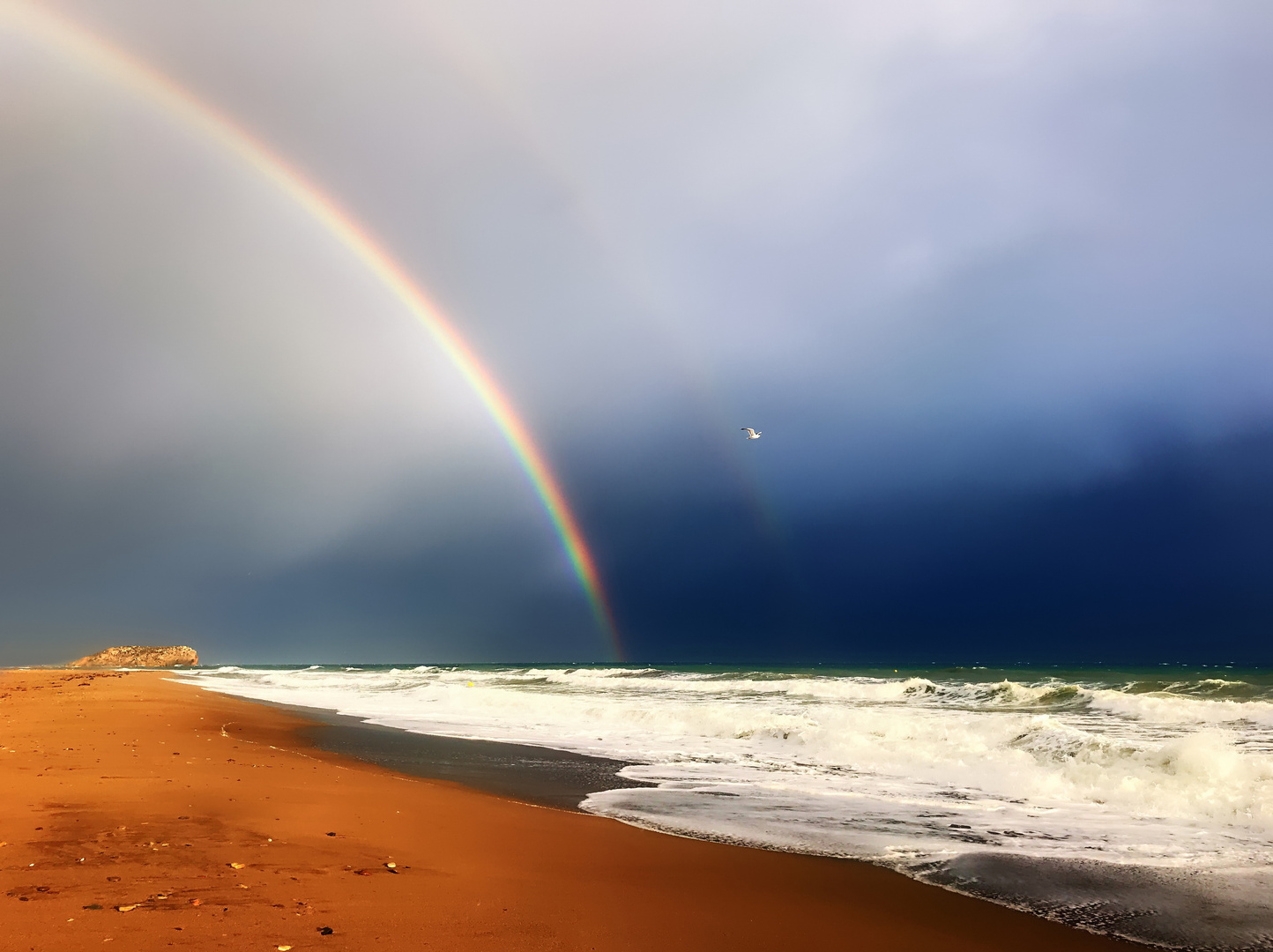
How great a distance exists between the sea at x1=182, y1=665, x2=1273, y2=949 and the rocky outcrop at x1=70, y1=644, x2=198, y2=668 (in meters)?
131

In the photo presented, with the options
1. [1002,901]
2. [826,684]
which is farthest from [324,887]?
[826,684]

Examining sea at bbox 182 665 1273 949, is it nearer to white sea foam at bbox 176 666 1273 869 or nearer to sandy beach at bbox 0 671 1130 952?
white sea foam at bbox 176 666 1273 869

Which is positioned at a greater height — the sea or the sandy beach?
the sandy beach

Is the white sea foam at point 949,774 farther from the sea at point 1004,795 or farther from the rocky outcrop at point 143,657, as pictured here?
the rocky outcrop at point 143,657

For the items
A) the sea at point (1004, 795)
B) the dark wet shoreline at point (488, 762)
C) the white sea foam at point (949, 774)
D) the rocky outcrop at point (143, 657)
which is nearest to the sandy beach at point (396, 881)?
the sea at point (1004, 795)

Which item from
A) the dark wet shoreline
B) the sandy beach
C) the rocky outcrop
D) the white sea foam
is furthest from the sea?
the rocky outcrop

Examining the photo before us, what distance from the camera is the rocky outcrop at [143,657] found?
125750 mm

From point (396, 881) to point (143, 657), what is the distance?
151 metres

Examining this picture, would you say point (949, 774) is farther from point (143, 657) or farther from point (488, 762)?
point (143, 657)

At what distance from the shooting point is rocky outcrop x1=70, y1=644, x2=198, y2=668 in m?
126

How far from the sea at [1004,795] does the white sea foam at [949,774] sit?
0.04 m

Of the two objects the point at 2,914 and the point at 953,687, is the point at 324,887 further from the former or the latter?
the point at 953,687

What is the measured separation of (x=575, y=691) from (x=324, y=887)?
1279 inches

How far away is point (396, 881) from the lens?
18.1 ft
